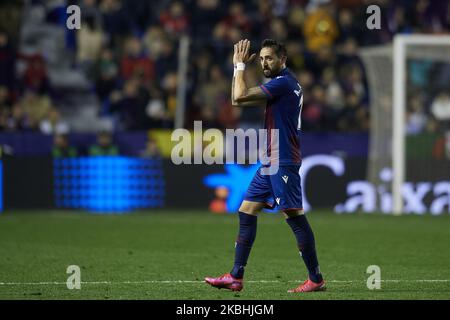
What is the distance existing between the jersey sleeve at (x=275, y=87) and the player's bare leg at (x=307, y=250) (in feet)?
3.31

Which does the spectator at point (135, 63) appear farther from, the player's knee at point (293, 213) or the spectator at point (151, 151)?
the player's knee at point (293, 213)

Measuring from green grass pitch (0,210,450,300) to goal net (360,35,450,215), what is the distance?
0.91 m

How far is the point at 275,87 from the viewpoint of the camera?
8.91m

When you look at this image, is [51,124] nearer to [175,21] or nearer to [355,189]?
[175,21]

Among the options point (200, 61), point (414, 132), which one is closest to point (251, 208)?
point (414, 132)

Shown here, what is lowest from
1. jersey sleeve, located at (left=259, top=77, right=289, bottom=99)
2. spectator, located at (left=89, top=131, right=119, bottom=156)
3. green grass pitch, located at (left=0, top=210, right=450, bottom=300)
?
green grass pitch, located at (left=0, top=210, right=450, bottom=300)

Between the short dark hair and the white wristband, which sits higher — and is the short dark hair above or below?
above

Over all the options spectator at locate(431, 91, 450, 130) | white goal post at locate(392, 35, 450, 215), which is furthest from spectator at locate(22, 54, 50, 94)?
spectator at locate(431, 91, 450, 130)

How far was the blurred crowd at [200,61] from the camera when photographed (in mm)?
20438

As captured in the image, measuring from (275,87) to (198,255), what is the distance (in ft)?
12.2

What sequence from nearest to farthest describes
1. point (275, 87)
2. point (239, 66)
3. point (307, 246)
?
point (239, 66), point (275, 87), point (307, 246)

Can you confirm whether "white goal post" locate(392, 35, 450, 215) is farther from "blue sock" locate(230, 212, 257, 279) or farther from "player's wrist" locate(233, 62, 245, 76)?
"player's wrist" locate(233, 62, 245, 76)

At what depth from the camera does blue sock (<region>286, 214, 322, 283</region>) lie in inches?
354
